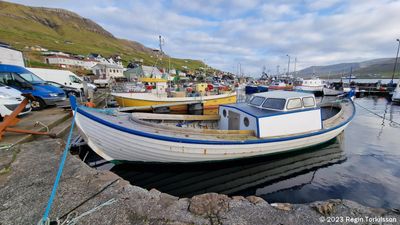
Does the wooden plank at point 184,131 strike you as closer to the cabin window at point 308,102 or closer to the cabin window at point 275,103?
the cabin window at point 275,103

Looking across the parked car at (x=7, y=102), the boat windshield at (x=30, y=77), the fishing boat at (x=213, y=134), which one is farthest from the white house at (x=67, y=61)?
the fishing boat at (x=213, y=134)

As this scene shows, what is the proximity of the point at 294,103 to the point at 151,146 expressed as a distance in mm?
6622

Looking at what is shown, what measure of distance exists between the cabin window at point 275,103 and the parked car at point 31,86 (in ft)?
45.0

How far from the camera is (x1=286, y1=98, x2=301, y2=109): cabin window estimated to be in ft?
26.1

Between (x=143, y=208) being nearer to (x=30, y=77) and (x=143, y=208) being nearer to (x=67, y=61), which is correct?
(x=30, y=77)

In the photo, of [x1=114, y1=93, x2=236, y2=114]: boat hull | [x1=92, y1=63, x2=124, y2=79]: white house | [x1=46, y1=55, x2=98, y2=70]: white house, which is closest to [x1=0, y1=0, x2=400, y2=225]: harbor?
[x1=114, y1=93, x2=236, y2=114]: boat hull

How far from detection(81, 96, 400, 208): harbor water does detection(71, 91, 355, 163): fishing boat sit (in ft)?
1.94

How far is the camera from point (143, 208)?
3176 millimetres

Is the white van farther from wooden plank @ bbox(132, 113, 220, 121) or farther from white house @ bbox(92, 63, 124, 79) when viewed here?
white house @ bbox(92, 63, 124, 79)

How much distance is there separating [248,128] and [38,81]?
652 inches

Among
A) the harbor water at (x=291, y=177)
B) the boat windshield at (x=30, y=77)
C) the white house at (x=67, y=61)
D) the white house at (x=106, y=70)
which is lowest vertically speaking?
the harbor water at (x=291, y=177)

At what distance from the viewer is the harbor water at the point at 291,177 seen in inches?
246

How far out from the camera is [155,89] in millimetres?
20031

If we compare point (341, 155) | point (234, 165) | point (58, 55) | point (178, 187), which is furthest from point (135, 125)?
point (58, 55)
